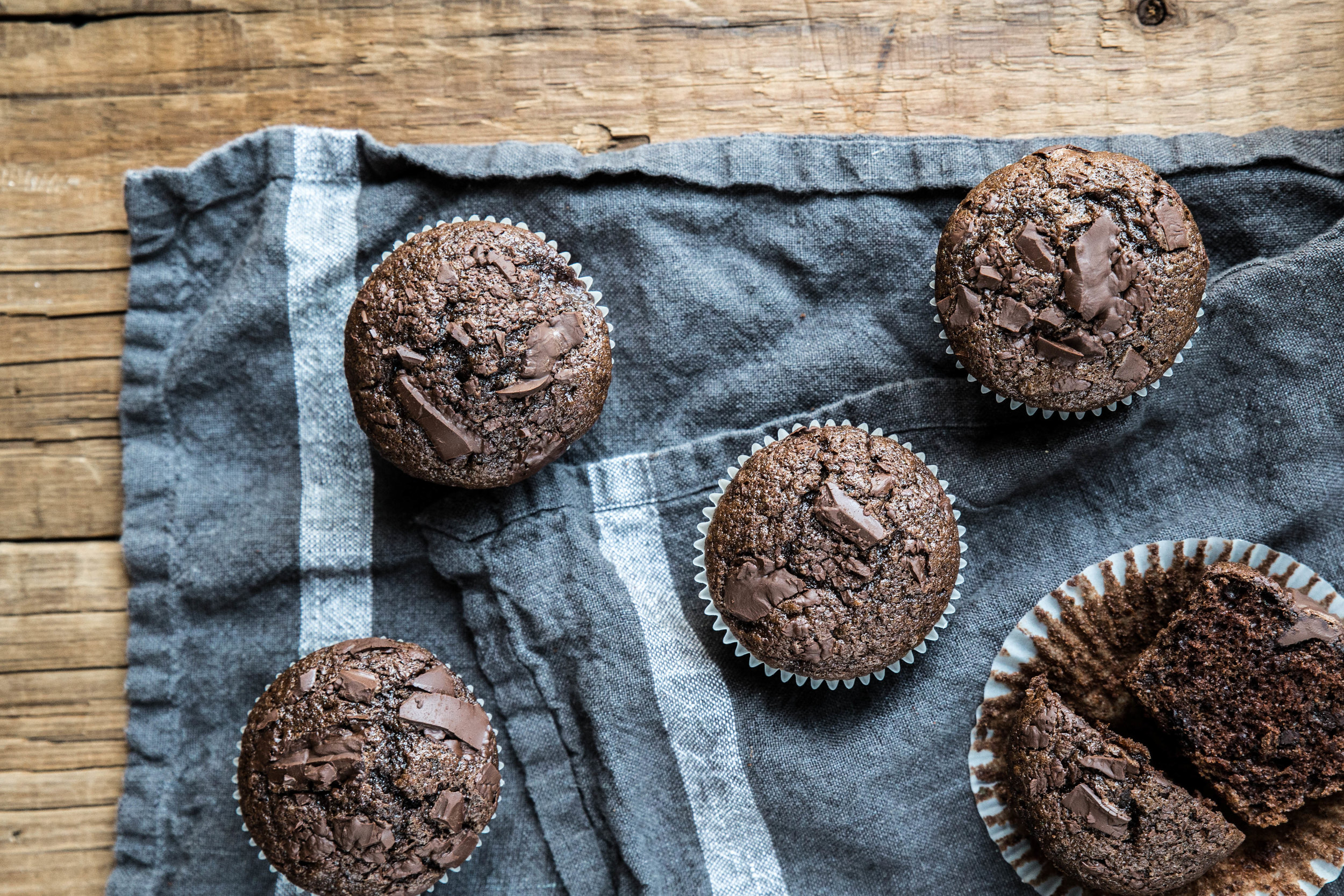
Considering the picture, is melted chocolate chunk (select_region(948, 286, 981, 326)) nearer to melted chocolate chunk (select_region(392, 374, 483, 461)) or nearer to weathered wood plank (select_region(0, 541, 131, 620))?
melted chocolate chunk (select_region(392, 374, 483, 461))

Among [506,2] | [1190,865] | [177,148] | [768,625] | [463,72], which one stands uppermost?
[506,2]

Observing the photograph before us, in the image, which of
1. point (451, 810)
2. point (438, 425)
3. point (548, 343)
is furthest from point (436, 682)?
point (548, 343)

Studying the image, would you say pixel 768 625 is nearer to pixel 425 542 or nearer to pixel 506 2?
pixel 425 542

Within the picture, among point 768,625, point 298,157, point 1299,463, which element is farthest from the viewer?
point 298,157

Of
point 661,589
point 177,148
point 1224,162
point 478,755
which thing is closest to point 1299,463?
point 1224,162

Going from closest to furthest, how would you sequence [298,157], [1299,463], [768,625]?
[768,625], [1299,463], [298,157]

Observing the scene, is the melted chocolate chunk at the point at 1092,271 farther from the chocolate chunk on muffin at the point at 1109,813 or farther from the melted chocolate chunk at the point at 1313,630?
the chocolate chunk on muffin at the point at 1109,813
